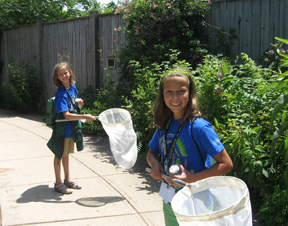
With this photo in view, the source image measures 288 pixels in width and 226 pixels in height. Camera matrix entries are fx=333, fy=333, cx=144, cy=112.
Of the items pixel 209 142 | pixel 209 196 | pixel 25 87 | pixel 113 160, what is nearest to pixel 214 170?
pixel 209 142

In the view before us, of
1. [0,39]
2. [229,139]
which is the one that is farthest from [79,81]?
A: [229,139]

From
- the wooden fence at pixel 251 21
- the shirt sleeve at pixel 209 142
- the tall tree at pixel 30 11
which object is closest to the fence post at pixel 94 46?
the wooden fence at pixel 251 21

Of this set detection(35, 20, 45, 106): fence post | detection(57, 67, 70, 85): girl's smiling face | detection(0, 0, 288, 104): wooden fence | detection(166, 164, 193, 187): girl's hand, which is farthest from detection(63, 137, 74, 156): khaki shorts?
detection(35, 20, 45, 106): fence post

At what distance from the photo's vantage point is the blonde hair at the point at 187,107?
2111 millimetres

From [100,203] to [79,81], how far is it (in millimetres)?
5563

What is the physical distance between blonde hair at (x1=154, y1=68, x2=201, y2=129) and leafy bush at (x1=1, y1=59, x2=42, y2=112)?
852 cm

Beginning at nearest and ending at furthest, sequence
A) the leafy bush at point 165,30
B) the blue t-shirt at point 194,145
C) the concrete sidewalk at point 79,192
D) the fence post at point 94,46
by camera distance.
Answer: the blue t-shirt at point 194,145, the concrete sidewalk at point 79,192, the leafy bush at point 165,30, the fence post at point 94,46

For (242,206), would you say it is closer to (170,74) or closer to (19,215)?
(170,74)

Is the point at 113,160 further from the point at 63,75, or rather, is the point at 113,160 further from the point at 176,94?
the point at 176,94

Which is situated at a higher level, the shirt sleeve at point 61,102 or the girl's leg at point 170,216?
the shirt sleeve at point 61,102

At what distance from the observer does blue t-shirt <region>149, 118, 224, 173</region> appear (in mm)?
1961

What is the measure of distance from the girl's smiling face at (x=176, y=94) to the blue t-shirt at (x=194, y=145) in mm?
108

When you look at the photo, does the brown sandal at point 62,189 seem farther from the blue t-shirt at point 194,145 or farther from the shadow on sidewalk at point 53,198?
the blue t-shirt at point 194,145

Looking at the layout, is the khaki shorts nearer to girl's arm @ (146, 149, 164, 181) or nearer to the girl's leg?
girl's arm @ (146, 149, 164, 181)
